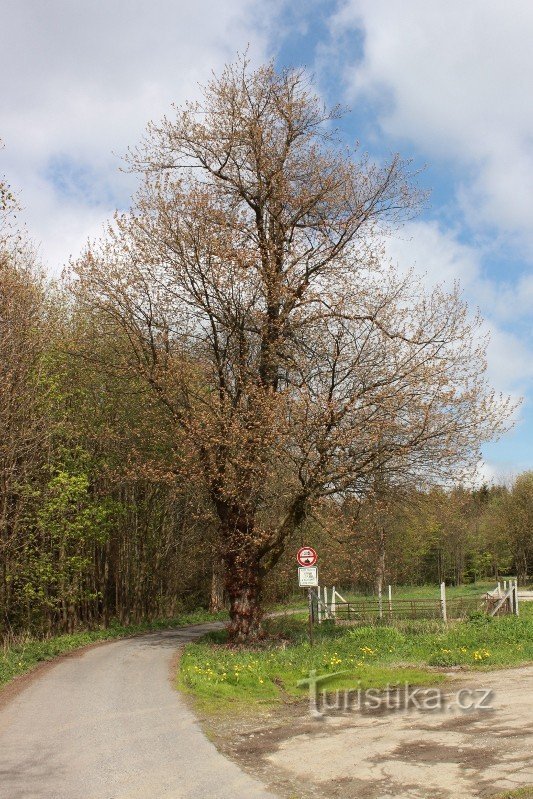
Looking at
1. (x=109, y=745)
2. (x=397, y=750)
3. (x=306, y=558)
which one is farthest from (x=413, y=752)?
(x=306, y=558)

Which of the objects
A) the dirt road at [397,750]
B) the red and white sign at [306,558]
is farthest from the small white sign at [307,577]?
the dirt road at [397,750]

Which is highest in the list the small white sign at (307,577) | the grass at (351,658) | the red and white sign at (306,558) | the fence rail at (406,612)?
the red and white sign at (306,558)

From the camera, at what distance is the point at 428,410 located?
18703 millimetres

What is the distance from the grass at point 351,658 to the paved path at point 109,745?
1032mm

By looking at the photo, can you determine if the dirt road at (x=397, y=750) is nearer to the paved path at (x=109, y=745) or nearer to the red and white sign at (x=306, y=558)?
the paved path at (x=109, y=745)

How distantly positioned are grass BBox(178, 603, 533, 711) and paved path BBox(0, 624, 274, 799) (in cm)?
103

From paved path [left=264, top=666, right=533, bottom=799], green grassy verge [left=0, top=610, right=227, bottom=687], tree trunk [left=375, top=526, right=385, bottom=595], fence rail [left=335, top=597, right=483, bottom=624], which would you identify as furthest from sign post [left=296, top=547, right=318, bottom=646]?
fence rail [left=335, top=597, right=483, bottom=624]

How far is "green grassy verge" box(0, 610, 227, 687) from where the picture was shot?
16675mm

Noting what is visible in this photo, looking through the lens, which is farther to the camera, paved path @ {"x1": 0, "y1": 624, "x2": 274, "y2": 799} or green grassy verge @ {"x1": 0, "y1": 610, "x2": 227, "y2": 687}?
green grassy verge @ {"x1": 0, "y1": 610, "x2": 227, "y2": 687}

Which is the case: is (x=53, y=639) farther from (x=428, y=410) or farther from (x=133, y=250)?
(x=428, y=410)

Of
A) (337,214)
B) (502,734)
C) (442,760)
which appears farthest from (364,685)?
(337,214)

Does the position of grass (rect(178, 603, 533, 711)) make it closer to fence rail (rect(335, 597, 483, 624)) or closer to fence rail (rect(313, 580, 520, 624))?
fence rail (rect(313, 580, 520, 624))

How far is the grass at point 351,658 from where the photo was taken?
13.9 m

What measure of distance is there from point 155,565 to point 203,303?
16.5 m
